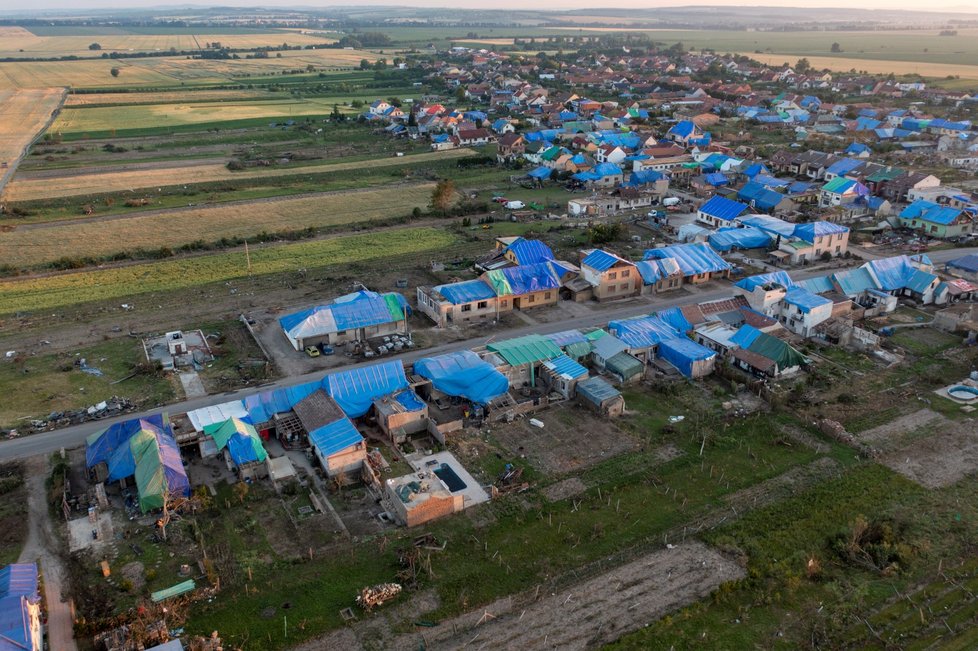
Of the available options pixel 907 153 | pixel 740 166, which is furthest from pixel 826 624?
pixel 907 153

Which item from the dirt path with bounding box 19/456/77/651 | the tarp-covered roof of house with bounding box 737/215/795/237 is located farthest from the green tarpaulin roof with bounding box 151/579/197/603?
the tarp-covered roof of house with bounding box 737/215/795/237

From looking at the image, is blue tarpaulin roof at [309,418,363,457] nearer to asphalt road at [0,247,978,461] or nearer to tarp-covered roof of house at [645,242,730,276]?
asphalt road at [0,247,978,461]

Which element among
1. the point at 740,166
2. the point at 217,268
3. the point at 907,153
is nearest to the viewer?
the point at 217,268

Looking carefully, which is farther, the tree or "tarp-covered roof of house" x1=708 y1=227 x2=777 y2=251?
the tree

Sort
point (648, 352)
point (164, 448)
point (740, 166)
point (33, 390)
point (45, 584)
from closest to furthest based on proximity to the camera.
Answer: point (45, 584)
point (164, 448)
point (33, 390)
point (648, 352)
point (740, 166)

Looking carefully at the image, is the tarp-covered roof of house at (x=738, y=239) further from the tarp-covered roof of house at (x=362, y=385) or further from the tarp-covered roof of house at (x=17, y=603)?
the tarp-covered roof of house at (x=17, y=603)

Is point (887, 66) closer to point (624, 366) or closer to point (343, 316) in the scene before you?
point (624, 366)

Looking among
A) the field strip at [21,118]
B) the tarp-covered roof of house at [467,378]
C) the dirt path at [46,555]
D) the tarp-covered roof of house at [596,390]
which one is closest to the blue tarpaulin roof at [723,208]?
the tarp-covered roof of house at [596,390]

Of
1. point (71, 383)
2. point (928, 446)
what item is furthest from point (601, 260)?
point (71, 383)

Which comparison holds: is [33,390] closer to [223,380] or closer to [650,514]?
[223,380]
